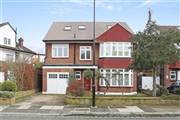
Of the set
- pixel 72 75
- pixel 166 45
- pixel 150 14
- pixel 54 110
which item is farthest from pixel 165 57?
pixel 72 75

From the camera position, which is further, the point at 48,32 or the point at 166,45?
the point at 48,32

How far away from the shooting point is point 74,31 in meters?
43.1

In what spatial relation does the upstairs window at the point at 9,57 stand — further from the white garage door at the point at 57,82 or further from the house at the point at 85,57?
the white garage door at the point at 57,82

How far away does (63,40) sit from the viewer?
40.8 meters

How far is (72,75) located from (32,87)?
199 inches

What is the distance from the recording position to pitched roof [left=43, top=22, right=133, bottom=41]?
136 ft

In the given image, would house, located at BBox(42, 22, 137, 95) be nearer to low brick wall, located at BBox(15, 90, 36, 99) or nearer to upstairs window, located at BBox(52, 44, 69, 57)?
upstairs window, located at BBox(52, 44, 69, 57)

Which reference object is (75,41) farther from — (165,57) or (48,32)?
(165,57)

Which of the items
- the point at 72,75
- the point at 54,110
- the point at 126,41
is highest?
the point at 126,41

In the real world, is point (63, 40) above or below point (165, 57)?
above

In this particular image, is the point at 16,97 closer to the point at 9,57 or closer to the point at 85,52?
the point at 85,52

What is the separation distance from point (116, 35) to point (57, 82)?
8.34m

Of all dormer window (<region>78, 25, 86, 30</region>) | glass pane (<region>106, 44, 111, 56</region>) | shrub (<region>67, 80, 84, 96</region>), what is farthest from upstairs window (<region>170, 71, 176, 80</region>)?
shrub (<region>67, 80, 84, 96</region>)

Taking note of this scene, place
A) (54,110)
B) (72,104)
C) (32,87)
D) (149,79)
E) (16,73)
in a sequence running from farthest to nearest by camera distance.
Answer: (149,79) < (32,87) < (16,73) < (72,104) < (54,110)
